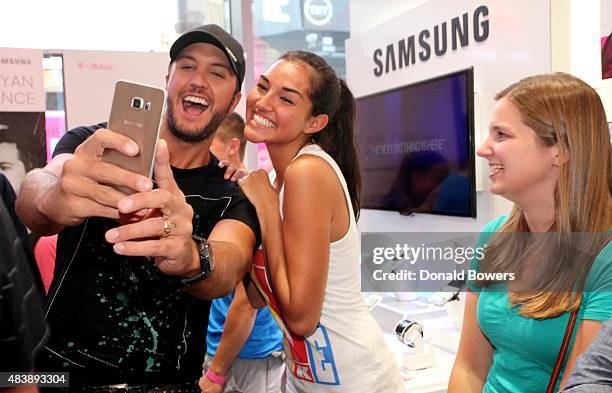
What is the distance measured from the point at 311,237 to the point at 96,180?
654 millimetres

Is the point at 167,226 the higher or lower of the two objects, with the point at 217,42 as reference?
lower

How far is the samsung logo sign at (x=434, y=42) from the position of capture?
9.36 ft

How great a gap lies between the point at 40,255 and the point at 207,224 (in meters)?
0.91

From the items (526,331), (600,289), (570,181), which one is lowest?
(526,331)

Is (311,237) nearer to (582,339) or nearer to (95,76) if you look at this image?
(582,339)

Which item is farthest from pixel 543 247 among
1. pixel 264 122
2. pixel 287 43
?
pixel 287 43

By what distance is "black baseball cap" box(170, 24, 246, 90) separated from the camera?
4.89 ft

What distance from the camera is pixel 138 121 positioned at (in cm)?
95

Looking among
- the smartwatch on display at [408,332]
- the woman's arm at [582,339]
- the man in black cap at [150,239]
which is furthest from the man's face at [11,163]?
the woman's arm at [582,339]

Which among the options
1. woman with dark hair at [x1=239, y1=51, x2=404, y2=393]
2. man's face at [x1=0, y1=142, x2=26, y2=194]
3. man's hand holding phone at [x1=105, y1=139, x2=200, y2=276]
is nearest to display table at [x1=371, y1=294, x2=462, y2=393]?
woman with dark hair at [x1=239, y1=51, x2=404, y2=393]

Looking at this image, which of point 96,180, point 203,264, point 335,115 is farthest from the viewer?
point 335,115

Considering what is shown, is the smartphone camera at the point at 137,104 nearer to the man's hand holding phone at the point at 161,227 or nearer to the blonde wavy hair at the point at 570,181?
the man's hand holding phone at the point at 161,227

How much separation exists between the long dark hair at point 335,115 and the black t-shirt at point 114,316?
21.1 inches

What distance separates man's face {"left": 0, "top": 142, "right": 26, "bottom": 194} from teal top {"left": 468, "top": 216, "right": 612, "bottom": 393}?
105 inches
